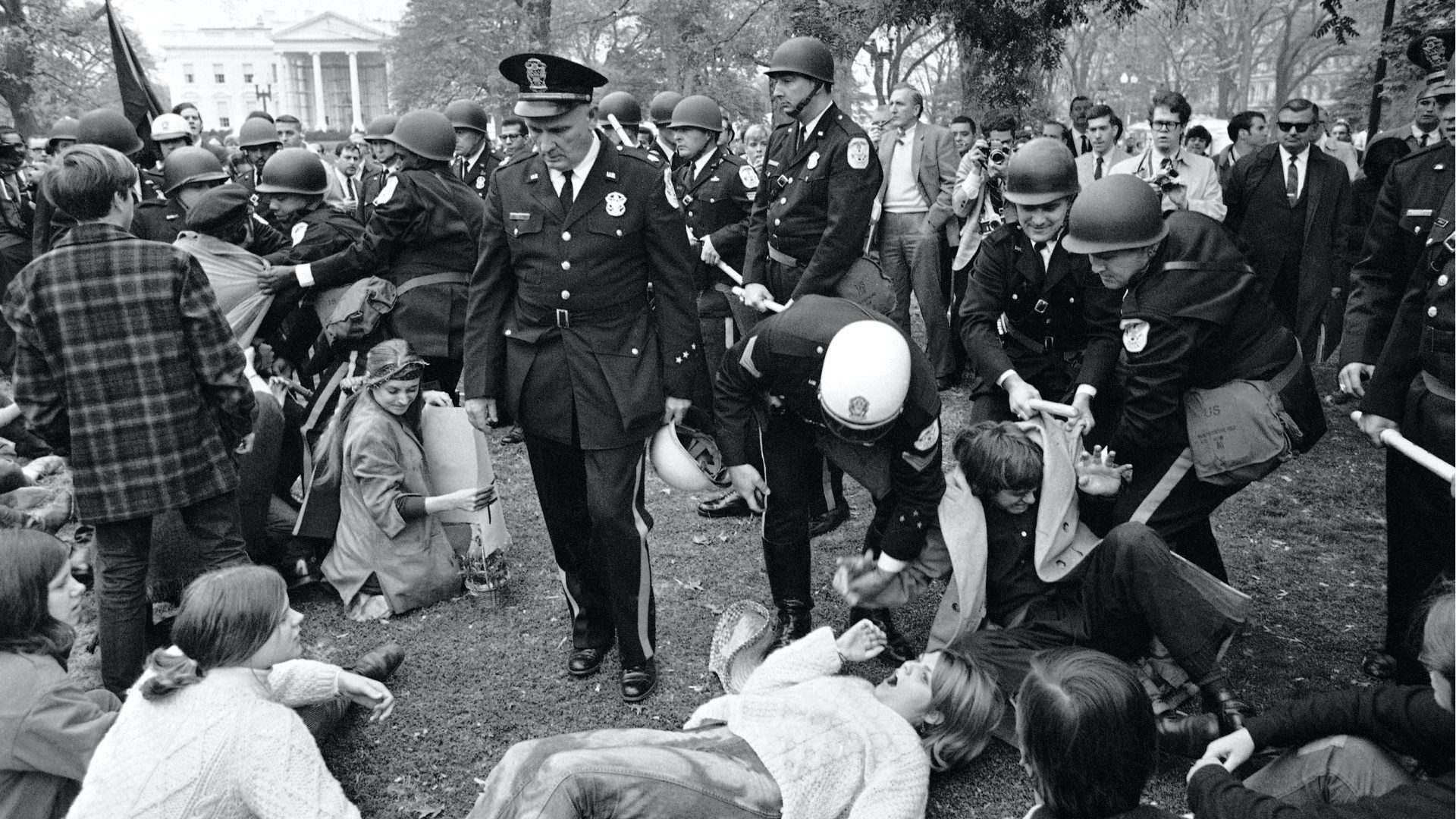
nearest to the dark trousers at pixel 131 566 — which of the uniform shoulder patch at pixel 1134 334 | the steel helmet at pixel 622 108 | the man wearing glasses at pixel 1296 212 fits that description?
the uniform shoulder patch at pixel 1134 334

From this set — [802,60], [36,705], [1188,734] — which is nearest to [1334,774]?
[1188,734]

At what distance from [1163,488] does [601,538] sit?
191 centimetres

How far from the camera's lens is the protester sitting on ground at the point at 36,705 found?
258 centimetres

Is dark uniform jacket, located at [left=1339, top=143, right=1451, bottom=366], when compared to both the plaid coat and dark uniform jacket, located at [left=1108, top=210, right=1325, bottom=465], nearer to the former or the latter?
dark uniform jacket, located at [left=1108, top=210, right=1325, bottom=465]

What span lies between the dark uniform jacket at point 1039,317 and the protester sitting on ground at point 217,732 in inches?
106

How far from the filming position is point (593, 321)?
3758 mm

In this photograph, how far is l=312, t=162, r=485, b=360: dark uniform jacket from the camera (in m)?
5.13

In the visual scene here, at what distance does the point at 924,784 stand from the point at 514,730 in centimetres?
146

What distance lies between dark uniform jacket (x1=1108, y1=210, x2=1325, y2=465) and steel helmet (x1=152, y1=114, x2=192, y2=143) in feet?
23.2

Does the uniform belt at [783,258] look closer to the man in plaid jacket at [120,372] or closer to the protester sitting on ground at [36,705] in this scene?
the man in plaid jacket at [120,372]

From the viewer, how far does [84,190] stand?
3260 millimetres

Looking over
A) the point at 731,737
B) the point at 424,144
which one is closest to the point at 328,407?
the point at 424,144

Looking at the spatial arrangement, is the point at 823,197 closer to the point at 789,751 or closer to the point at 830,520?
the point at 830,520

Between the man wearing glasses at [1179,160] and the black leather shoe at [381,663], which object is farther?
the man wearing glasses at [1179,160]
